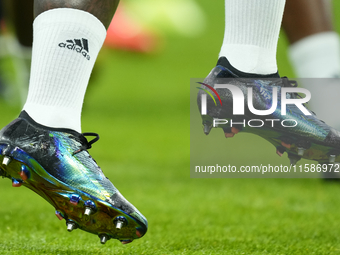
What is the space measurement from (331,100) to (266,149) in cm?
174

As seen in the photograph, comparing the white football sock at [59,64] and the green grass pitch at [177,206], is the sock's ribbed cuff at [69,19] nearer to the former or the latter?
the white football sock at [59,64]

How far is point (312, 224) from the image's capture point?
1.90 metres

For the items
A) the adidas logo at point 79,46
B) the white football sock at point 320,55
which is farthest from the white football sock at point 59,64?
the white football sock at point 320,55

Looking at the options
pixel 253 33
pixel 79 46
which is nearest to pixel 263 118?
pixel 253 33

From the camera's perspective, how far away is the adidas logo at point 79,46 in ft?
4.11

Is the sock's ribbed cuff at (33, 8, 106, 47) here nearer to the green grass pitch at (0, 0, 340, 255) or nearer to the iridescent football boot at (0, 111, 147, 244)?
the iridescent football boot at (0, 111, 147, 244)

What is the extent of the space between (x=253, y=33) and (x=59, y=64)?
52cm

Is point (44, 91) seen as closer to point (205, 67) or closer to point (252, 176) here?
point (252, 176)

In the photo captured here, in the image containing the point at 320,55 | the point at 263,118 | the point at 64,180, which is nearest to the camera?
the point at 64,180

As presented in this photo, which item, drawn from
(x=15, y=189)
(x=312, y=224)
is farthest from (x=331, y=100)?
(x=15, y=189)

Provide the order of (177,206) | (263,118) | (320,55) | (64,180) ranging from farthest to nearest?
(177,206)
(320,55)
(263,118)
(64,180)

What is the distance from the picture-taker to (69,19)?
1.26 meters

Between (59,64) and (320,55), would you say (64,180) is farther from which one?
(320,55)

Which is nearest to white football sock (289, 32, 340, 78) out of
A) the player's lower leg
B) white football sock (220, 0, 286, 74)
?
white football sock (220, 0, 286, 74)
